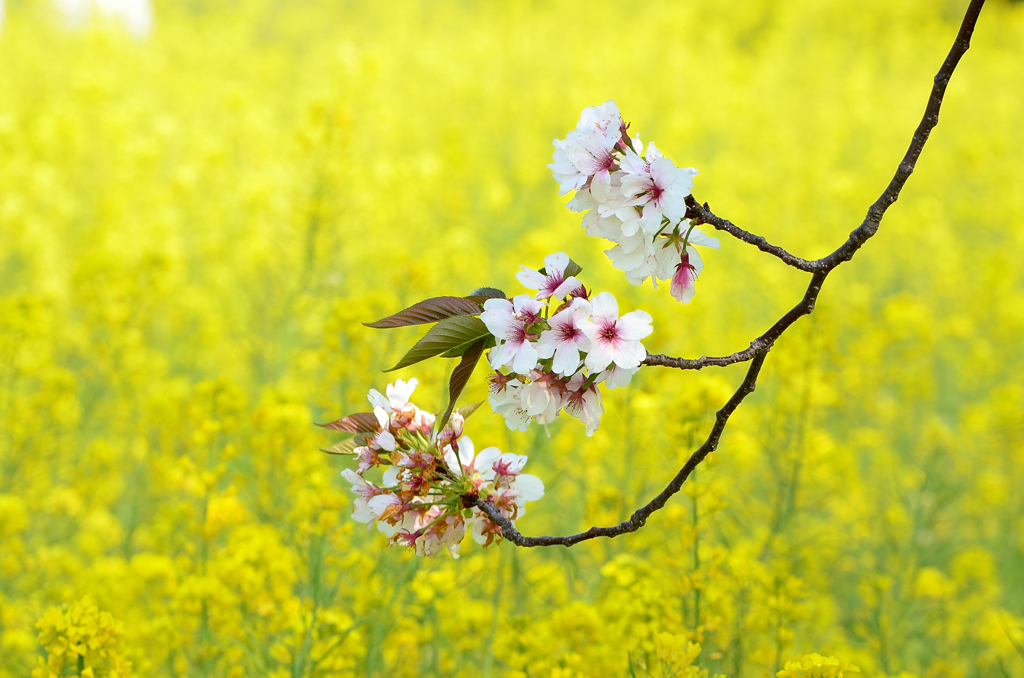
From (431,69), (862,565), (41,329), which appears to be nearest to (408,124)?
(431,69)

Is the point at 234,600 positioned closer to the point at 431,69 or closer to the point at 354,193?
the point at 354,193

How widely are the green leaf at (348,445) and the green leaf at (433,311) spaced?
179 mm

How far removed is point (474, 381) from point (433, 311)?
160 cm

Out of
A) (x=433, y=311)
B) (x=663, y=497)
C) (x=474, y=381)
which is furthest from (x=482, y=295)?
(x=474, y=381)

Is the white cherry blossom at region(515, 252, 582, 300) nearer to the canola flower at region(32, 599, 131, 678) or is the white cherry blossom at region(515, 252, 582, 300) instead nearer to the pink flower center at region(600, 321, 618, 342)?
the pink flower center at region(600, 321, 618, 342)

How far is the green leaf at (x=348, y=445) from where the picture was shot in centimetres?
84

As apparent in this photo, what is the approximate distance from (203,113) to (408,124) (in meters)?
1.80

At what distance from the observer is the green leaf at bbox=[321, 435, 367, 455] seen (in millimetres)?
844

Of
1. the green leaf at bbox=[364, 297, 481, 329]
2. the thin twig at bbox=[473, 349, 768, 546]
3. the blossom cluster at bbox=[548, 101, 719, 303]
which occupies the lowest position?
the thin twig at bbox=[473, 349, 768, 546]

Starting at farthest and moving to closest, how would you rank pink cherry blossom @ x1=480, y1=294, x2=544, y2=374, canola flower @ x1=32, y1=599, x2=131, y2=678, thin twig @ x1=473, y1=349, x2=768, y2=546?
canola flower @ x1=32, y1=599, x2=131, y2=678
thin twig @ x1=473, y1=349, x2=768, y2=546
pink cherry blossom @ x1=480, y1=294, x2=544, y2=374

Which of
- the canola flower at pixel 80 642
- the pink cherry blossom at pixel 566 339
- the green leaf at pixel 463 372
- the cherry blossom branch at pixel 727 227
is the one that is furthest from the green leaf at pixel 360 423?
the canola flower at pixel 80 642

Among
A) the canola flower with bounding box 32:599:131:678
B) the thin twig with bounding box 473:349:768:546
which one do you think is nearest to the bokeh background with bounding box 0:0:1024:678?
the canola flower with bounding box 32:599:131:678

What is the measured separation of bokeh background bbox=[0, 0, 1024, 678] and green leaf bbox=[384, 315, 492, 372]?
0.66m

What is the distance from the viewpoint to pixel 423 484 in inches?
31.4
